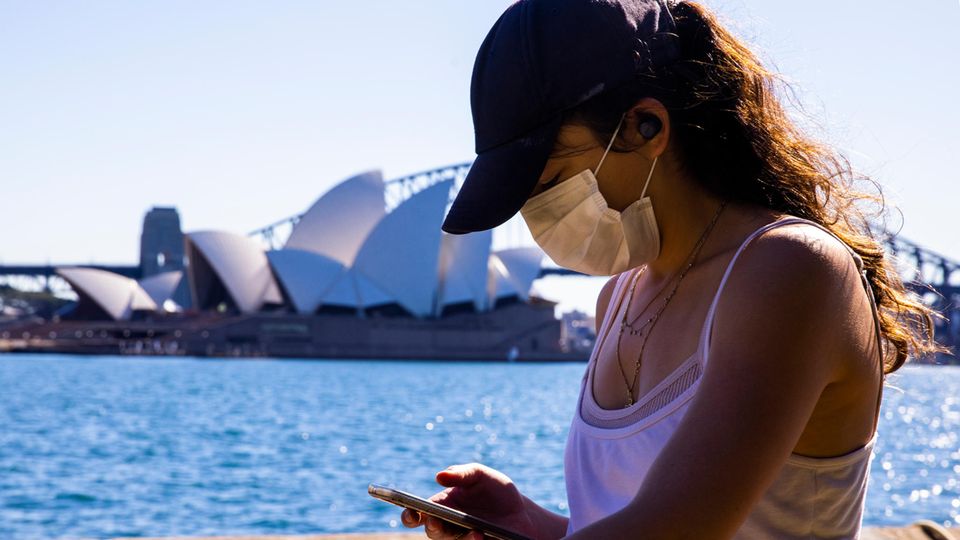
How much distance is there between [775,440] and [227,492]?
7.58 meters

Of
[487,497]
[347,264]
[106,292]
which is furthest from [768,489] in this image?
[106,292]

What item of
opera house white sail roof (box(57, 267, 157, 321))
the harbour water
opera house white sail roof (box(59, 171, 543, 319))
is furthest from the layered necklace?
opera house white sail roof (box(57, 267, 157, 321))

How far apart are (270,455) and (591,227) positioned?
9442 mm

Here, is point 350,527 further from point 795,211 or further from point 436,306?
point 436,306

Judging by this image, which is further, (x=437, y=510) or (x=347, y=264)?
(x=347, y=264)

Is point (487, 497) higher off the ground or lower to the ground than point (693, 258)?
lower

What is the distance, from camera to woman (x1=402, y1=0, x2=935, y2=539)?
653 mm

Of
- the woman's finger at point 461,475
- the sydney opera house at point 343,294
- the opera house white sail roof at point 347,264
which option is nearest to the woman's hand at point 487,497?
the woman's finger at point 461,475

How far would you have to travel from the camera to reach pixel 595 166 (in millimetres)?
823

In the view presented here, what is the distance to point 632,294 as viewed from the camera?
976mm

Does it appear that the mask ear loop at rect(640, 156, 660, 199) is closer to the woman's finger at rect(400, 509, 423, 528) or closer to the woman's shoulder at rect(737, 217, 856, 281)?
the woman's shoulder at rect(737, 217, 856, 281)

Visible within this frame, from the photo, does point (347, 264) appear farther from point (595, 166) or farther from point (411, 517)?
point (595, 166)

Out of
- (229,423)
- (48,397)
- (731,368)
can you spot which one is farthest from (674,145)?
(48,397)

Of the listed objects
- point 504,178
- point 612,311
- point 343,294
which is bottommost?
point 343,294
